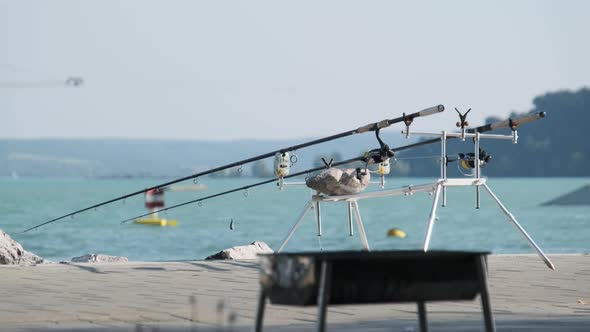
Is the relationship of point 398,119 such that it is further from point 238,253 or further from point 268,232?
point 268,232

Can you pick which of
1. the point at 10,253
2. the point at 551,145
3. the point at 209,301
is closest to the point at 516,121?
the point at 209,301

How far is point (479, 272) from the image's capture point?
616 cm

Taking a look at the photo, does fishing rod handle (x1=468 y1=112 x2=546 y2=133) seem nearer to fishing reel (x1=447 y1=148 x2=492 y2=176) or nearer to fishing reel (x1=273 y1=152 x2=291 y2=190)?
fishing reel (x1=447 y1=148 x2=492 y2=176)

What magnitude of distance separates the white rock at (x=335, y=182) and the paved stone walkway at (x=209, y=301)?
0.89 meters

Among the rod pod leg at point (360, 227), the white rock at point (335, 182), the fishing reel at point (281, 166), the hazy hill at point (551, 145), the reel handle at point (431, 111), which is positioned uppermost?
the hazy hill at point (551, 145)

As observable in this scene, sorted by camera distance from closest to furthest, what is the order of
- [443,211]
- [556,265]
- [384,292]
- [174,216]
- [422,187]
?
1. [384,292]
2. [422,187]
3. [556,265]
4. [174,216]
5. [443,211]

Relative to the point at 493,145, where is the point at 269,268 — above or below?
below

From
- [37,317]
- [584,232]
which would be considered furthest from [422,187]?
[584,232]

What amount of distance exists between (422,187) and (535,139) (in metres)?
138

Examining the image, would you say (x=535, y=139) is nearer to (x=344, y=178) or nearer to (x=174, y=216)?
(x=174, y=216)

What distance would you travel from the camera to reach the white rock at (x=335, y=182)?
11.9m

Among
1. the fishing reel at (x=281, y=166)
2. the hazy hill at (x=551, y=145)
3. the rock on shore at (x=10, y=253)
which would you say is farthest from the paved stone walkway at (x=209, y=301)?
the hazy hill at (x=551, y=145)

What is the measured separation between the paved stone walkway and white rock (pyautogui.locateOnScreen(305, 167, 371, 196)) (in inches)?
35.2

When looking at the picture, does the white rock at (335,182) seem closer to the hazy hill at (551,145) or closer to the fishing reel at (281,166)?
the fishing reel at (281,166)
